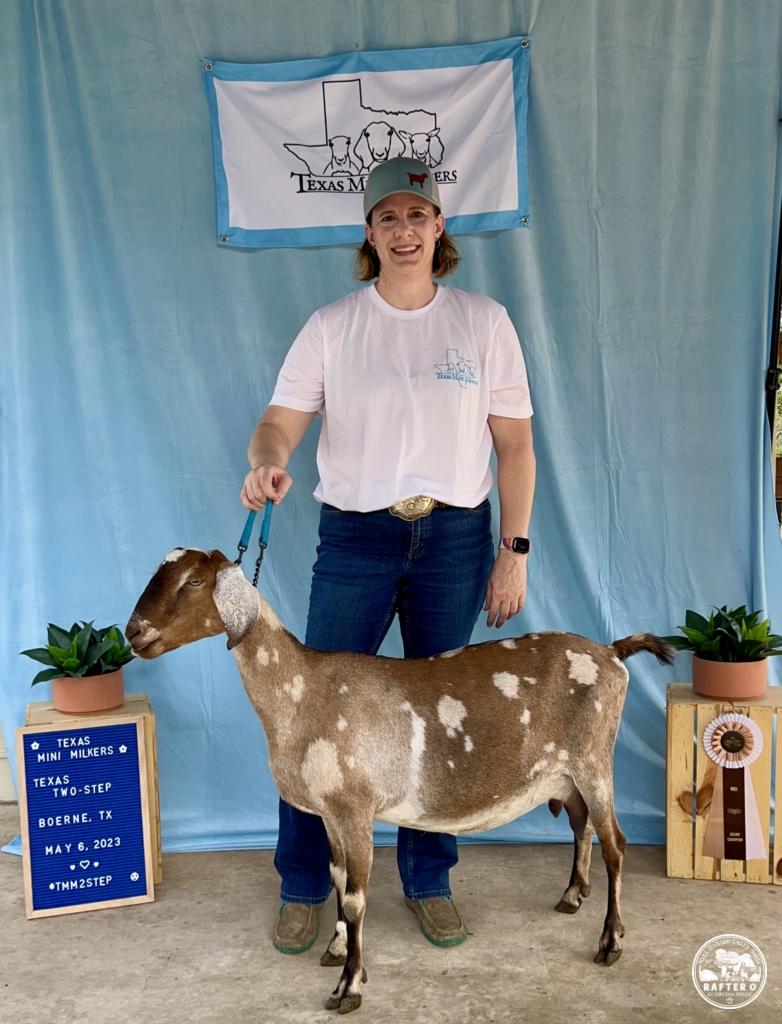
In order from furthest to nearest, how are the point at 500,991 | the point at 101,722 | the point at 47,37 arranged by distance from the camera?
the point at 47,37 → the point at 101,722 → the point at 500,991

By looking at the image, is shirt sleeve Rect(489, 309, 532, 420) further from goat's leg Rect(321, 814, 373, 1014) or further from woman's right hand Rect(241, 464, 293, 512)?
goat's leg Rect(321, 814, 373, 1014)

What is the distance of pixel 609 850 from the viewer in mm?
2607

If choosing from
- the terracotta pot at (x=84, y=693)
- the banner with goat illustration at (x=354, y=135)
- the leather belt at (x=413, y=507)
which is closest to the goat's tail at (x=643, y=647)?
the leather belt at (x=413, y=507)

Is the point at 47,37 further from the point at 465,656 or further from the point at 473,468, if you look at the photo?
the point at 465,656

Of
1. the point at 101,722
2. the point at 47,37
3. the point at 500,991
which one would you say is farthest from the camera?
the point at 47,37

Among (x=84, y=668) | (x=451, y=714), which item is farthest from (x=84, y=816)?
(x=451, y=714)

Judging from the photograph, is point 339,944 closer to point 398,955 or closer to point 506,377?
point 398,955

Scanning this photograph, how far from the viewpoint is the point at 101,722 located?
118 inches

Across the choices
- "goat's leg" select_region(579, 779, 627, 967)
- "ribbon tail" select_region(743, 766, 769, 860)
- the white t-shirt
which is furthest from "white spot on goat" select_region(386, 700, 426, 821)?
"ribbon tail" select_region(743, 766, 769, 860)

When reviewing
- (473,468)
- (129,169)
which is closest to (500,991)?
(473,468)

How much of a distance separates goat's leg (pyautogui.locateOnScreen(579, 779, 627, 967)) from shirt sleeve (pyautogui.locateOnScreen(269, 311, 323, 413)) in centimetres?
122

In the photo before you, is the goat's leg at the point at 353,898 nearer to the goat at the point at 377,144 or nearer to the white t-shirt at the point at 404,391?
the white t-shirt at the point at 404,391

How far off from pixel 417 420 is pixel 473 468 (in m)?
0.21

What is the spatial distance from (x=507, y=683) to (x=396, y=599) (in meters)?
0.41
